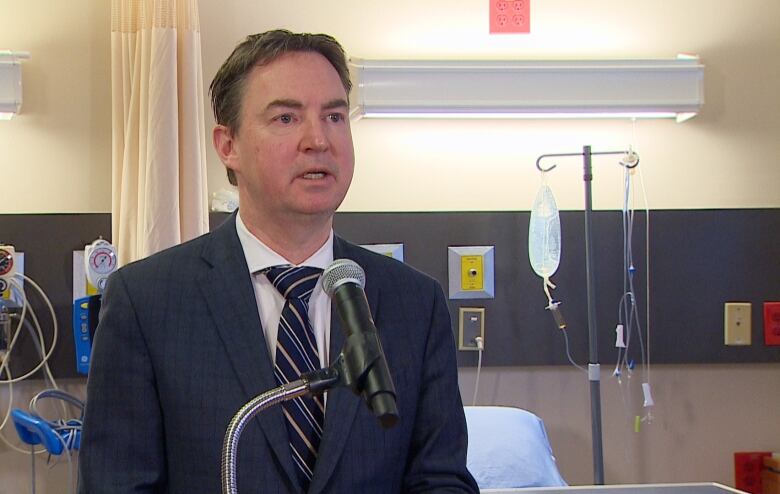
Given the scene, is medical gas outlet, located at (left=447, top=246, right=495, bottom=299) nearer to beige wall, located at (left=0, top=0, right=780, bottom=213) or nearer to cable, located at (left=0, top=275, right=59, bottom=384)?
beige wall, located at (left=0, top=0, right=780, bottom=213)

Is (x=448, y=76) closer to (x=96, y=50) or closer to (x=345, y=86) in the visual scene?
(x=96, y=50)

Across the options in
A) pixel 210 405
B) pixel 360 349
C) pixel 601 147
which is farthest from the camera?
pixel 601 147

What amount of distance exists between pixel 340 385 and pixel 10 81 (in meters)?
2.30

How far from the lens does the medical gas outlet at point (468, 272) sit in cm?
306

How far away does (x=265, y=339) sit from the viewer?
1394 mm

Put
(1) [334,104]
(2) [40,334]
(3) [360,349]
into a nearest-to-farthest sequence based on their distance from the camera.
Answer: (3) [360,349], (1) [334,104], (2) [40,334]

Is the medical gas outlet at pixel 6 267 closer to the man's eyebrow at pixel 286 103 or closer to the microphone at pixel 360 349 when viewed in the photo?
the man's eyebrow at pixel 286 103

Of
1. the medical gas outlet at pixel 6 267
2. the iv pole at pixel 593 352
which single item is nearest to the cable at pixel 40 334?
the medical gas outlet at pixel 6 267

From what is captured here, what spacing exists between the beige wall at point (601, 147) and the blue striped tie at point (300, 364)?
1.67 metres

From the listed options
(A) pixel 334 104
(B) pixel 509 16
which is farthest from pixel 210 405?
(B) pixel 509 16

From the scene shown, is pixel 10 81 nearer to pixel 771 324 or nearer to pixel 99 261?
pixel 99 261

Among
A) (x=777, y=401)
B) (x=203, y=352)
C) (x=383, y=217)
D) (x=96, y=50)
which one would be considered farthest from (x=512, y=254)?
(x=203, y=352)

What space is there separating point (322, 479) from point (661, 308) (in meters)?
2.13

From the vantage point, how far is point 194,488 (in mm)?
1327
